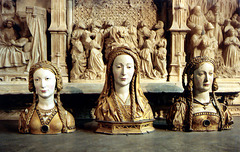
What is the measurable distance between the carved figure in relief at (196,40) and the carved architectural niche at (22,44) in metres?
3.35

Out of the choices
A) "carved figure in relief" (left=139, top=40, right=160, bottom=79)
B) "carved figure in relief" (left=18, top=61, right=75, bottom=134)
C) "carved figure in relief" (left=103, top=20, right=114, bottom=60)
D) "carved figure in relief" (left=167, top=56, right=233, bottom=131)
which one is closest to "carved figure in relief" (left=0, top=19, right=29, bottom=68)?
"carved figure in relief" (left=103, top=20, right=114, bottom=60)

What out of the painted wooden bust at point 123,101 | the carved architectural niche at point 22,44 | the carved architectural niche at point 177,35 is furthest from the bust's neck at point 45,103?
the carved architectural niche at point 177,35

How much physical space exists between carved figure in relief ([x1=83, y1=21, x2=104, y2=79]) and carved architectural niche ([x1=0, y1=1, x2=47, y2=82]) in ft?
3.23

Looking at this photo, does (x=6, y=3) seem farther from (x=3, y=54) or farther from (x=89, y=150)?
(x=89, y=150)

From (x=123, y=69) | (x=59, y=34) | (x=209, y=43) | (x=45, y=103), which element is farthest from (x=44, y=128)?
(x=209, y=43)

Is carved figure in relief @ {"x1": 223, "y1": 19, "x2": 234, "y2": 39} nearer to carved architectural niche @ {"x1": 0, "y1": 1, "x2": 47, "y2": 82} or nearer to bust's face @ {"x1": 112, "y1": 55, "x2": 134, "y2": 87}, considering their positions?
bust's face @ {"x1": 112, "y1": 55, "x2": 134, "y2": 87}

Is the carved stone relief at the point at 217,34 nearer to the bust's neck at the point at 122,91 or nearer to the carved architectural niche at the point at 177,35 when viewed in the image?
the carved architectural niche at the point at 177,35

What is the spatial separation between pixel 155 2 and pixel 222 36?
1.84 metres

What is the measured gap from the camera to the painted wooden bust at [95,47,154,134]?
11.9 feet

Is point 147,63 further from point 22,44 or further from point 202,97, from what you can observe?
point 22,44

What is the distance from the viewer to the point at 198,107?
12.5ft

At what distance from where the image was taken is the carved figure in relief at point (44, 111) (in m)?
3.62

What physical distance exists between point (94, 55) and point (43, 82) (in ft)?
7.01

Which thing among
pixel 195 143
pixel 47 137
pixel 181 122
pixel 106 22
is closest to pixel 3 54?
pixel 106 22
